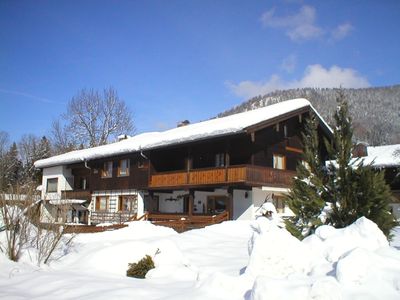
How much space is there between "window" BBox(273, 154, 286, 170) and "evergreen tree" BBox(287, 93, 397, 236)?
45.2 feet

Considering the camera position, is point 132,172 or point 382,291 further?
point 132,172

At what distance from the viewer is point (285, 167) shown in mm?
27297

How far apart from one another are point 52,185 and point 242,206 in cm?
2246

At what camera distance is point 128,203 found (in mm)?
31375

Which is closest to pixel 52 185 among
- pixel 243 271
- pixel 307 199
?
pixel 307 199

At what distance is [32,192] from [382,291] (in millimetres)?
10411

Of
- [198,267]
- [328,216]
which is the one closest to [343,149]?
[328,216]

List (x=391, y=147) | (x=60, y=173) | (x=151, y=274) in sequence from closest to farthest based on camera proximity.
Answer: (x=151, y=274) → (x=391, y=147) → (x=60, y=173)

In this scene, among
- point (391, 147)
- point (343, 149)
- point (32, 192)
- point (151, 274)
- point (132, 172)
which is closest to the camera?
point (151, 274)

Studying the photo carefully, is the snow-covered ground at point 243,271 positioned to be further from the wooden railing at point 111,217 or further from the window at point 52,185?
the window at point 52,185

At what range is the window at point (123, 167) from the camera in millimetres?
31733

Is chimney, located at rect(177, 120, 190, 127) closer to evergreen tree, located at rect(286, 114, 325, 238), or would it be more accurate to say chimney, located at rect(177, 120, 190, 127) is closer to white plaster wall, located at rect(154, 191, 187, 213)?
white plaster wall, located at rect(154, 191, 187, 213)

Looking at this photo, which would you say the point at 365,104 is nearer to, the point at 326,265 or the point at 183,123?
the point at 183,123

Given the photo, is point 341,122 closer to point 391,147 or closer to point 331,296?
point 331,296
